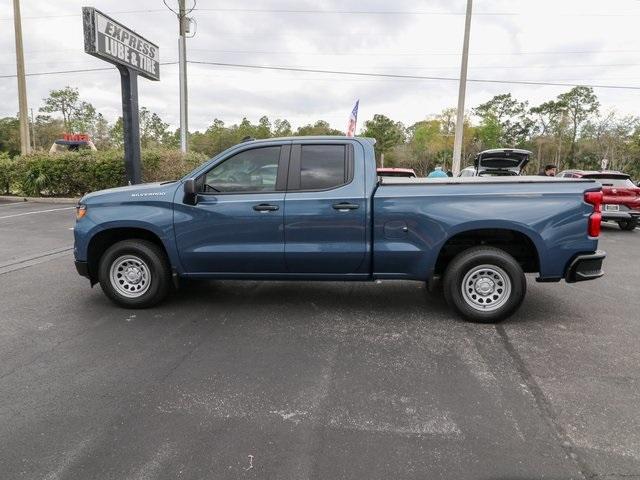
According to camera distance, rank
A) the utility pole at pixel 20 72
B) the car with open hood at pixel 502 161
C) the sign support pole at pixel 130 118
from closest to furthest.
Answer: the car with open hood at pixel 502 161 < the sign support pole at pixel 130 118 < the utility pole at pixel 20 72

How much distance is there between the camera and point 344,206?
15.7ft

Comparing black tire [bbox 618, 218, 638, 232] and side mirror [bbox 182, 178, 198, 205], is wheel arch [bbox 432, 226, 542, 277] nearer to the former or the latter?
side mirror [bbox 182, 178, 198, 205]

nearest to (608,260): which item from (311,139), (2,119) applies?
(311,139)

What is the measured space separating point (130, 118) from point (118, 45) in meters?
1.79

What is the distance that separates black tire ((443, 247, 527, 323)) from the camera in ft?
15.6

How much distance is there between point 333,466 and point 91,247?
392 centimetres

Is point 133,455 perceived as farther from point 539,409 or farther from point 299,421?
point 539,409

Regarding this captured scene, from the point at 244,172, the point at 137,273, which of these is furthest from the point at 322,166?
the point at 137,273

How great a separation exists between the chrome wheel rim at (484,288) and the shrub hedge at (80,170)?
14456 mm

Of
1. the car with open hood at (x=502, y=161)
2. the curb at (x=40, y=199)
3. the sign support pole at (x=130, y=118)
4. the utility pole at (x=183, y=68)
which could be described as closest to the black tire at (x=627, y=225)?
the car with open hood at (x=502, y=161)

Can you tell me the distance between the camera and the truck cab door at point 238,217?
4930 mm

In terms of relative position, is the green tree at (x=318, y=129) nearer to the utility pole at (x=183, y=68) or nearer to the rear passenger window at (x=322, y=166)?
the utility pole at (x=183, y=68)

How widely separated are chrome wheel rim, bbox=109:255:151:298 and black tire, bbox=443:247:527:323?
3.30 m

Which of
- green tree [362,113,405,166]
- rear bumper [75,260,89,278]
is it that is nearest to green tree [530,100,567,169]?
green tree [362,113,405,166]
